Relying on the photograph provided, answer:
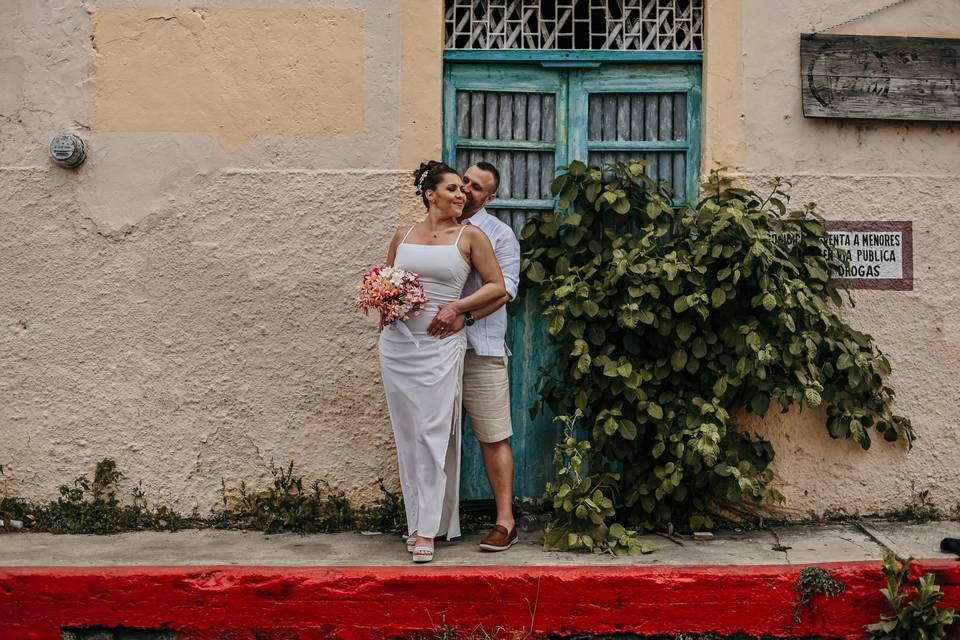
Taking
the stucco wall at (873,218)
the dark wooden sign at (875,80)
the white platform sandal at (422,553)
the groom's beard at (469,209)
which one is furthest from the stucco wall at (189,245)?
the dark wooden sign at (875,80)

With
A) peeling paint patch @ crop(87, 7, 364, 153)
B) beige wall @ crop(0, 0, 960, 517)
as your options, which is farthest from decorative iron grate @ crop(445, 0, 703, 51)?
peeling paint patch @ crop(87, 7, 364, 153)

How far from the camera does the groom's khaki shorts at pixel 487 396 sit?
4.48 meters

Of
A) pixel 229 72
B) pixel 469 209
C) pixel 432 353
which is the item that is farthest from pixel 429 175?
pixel 229 72

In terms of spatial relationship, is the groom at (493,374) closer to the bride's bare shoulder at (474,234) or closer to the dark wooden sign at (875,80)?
the bride's bare shoulder at (474,234)

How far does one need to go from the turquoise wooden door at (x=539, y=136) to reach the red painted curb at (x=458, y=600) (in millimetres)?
1023

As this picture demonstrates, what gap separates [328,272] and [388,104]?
34.8 inches

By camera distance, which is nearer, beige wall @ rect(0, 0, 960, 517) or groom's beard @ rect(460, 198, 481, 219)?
groom's beard @ rect(460, 198, 481, 219)

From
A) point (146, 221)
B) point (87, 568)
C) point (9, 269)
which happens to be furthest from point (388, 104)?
point (87, 568)

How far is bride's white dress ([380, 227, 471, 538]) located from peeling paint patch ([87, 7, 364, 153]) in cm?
100

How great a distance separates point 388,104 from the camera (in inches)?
191

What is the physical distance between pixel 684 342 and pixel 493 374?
0.91m

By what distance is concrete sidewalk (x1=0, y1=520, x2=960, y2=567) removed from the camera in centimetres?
418

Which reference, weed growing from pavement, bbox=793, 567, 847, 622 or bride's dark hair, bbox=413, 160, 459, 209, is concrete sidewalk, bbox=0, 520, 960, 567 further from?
bride's dark hair, bbox=413, 160, 459, 209

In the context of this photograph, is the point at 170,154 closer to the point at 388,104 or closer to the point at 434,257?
the point at 388,104
